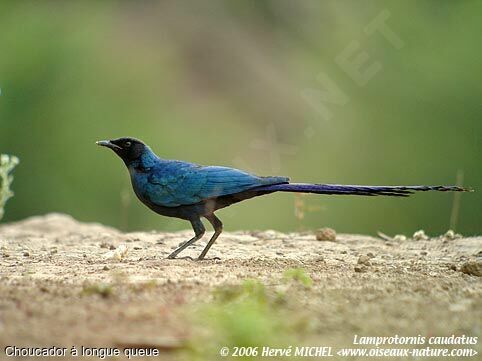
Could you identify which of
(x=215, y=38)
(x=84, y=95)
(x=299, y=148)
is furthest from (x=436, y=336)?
(x=215, y=38)

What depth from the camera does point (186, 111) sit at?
13.8 m

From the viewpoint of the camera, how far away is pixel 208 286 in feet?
13.7

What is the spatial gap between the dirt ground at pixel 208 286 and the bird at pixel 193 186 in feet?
1.26

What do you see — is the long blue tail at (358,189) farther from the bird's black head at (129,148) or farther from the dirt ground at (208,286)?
the bird's black head at (129,148)

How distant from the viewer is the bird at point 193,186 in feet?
18.7

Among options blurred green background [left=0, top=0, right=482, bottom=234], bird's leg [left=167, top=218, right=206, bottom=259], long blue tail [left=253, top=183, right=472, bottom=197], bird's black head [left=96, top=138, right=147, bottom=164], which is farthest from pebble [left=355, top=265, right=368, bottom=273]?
blurred green background [left=0, top=0, right=482, bottom=234]

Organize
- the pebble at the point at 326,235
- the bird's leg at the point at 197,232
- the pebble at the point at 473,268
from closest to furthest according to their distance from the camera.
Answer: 1. the pebble at the point at 473,268
2. the bird's leg at the point at 197,232
3. the pebble at the point at 326,235

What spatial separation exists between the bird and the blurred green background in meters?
3.75

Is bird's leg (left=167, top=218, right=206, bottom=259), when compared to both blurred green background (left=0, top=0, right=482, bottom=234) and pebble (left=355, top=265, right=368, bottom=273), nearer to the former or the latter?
pebble (left=355, top=265, right=368, bottom=273)

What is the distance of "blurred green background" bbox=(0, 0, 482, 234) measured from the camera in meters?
11.8

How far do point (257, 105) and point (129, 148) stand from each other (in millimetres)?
8665

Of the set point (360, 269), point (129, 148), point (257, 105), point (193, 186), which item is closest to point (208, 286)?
point (360, 269)

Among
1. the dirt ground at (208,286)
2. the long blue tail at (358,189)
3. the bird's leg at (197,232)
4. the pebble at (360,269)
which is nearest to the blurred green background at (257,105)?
the dirt ground at (208,286)

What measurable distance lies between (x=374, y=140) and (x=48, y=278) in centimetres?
799
